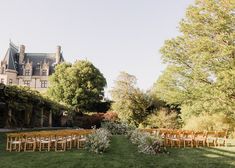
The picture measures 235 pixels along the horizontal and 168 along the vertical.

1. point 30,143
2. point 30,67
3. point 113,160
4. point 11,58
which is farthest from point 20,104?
point 30,67

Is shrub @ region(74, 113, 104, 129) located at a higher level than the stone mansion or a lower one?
lower

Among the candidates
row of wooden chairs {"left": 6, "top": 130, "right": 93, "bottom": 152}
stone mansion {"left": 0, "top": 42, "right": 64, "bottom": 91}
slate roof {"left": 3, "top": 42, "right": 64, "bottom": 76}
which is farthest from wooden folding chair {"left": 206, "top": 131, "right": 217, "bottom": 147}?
slate roof {"left": 3, "top": 42, "right": 64, "bottom": 76}

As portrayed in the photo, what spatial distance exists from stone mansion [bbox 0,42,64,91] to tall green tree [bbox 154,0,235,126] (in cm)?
5055

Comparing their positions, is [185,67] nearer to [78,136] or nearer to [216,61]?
[216,61]

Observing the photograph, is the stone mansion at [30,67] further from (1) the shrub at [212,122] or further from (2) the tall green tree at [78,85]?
(1) the shrub at [212,122]

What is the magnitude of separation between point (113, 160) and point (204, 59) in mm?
13592

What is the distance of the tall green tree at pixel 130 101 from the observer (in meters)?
41.4

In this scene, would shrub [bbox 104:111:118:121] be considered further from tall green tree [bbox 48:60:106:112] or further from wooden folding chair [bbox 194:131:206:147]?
wooden folding chair [bbox 194:131:206:147]

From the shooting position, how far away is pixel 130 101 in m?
41.7

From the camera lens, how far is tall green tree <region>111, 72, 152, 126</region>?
41.4 meters

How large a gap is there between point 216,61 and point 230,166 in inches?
537

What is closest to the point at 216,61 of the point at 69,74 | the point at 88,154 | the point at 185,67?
the point at 185,67

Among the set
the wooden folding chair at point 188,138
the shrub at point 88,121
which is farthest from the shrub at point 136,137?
the shrub at point 88,121

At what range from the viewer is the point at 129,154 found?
47.2 ft
